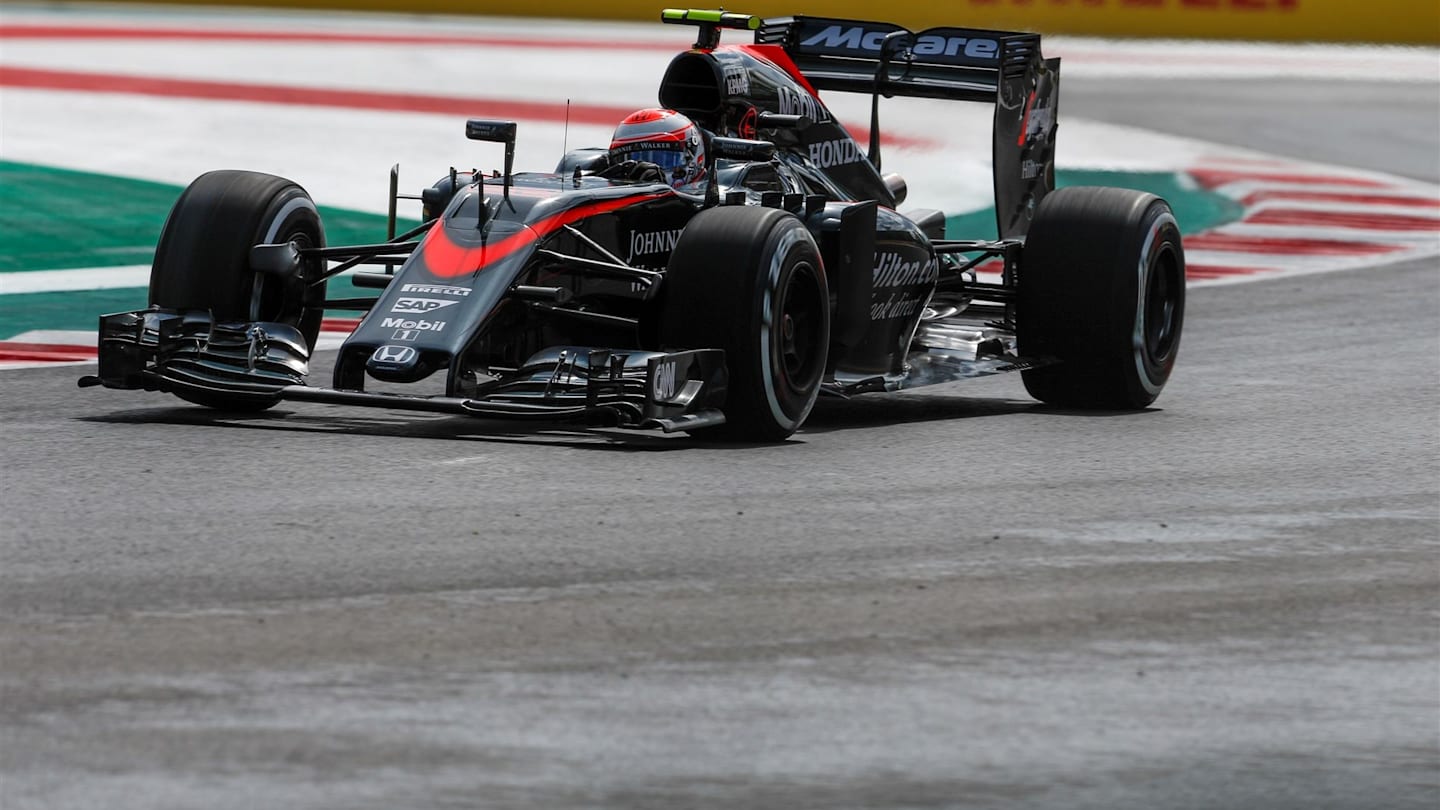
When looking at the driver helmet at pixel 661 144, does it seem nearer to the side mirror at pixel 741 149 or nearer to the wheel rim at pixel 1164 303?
the side mirror at pixel 741 149

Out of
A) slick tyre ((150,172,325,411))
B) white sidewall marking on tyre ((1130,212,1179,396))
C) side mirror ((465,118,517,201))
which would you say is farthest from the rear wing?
slick tyre ((150,172,325,411))

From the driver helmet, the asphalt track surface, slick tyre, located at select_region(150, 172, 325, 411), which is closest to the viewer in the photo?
the asphalt track surface

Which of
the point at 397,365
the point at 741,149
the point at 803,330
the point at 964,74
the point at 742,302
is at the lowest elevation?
the point at 397,365

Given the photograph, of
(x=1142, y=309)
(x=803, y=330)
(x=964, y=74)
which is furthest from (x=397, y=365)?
(x=964, y=74)

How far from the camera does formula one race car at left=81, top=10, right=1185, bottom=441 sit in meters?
7.79

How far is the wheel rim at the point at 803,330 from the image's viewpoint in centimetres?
823

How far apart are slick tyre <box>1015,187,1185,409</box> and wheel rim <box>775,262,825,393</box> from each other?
3.97 ft

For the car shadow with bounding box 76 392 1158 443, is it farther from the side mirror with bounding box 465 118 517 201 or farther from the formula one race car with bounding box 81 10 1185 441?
the side mirror with bounding box 465 118 517 201

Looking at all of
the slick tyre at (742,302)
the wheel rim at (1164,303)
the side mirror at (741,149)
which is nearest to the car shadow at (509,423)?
the slick tyre at (742,302)

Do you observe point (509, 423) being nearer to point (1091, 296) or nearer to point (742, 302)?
point (742, 302)

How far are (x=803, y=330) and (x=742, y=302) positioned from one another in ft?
1.86

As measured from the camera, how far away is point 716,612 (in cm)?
552

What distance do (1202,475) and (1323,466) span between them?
46cm

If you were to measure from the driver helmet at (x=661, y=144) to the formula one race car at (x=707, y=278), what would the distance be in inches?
0.4
